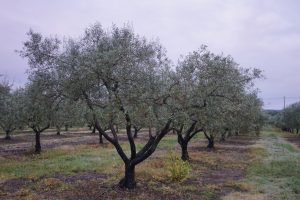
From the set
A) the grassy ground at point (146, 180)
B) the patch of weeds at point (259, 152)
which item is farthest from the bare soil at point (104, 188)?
the patch of weeds at point (259, 152)

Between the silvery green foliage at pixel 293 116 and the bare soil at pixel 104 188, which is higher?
the silvery green foliage at pixel 293 116

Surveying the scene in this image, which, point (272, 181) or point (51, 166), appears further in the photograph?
point (51, 166)

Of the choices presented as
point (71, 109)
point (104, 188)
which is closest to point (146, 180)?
point (104, 188)

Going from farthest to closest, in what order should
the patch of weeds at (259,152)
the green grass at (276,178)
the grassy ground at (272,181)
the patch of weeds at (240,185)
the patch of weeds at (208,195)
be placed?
the patch of weeds at (259,152)
the patch of weeds at (240,185)
the green grass at (276,178)
the grassy ground at (272,181)
the patch of weeds at (208,195)

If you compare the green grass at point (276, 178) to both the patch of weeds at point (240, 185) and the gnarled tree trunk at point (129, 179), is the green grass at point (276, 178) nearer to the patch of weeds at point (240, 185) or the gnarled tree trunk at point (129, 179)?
the patch of weeds at point (240, 185)

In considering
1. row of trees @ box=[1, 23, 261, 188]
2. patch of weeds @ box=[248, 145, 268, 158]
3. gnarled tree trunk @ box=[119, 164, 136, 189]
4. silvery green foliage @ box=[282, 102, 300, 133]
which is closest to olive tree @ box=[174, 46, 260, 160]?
row of trees @ box=[1, 23, 261, 188]

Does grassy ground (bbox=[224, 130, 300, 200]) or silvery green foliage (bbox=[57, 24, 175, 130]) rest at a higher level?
silvery green foliage (bbox=[57, 24, 175, 130])

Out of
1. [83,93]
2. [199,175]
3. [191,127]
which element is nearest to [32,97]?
[83,93]

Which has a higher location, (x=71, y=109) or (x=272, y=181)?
(x=71, y=109)

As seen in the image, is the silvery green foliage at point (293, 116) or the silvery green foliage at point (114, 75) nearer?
the silvery green foliage at point (114, 75)

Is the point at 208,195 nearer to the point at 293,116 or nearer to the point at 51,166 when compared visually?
the point at 51,166

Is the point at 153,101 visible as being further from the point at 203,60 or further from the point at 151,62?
the point at 203,60

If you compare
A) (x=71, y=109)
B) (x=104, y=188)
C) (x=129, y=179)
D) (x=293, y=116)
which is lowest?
(x=104, y=188)

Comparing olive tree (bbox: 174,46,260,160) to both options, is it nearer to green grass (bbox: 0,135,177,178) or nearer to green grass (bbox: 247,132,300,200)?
green grass (bbox: 247,132,300,200)
